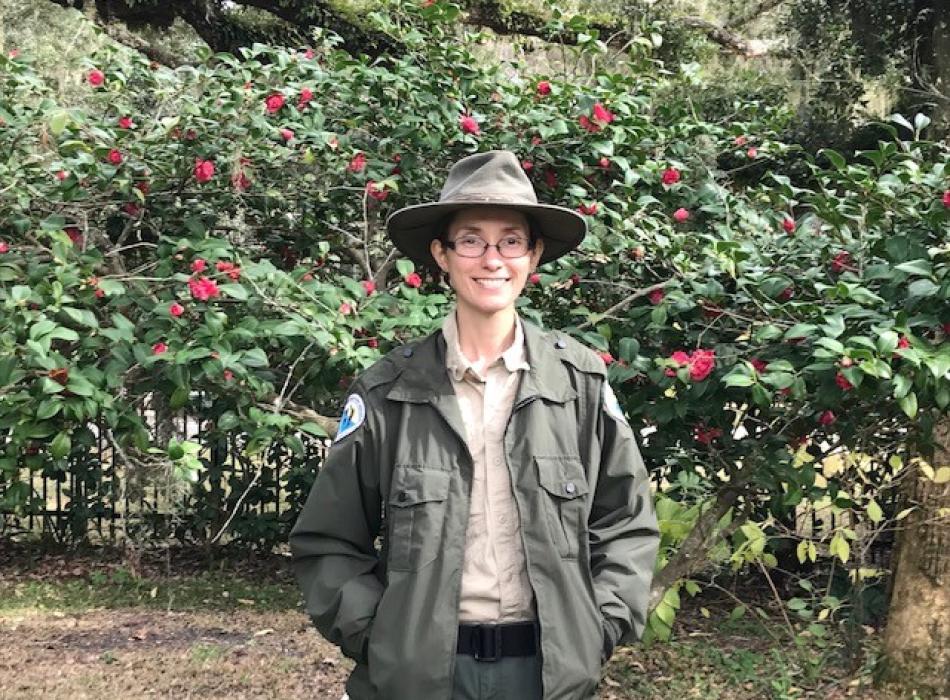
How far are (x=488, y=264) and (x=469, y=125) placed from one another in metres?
1.87

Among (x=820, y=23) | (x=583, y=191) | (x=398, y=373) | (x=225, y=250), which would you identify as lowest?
(x=398, y=373)

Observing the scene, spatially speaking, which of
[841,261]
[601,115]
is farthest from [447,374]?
[601,115]

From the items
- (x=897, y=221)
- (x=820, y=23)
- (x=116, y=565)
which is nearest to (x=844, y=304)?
(x=897, y=221)

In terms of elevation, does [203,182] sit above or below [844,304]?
above

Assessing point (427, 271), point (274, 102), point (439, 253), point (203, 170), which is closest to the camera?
point (439, 253)

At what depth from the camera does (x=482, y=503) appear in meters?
1.76

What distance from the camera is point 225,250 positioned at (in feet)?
10.4

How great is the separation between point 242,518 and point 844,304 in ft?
15.2

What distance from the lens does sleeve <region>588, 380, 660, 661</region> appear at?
5.98ft

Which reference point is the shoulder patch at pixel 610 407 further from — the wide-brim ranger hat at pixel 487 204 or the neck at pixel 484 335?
the wide-brim ranger hat at pixel 487 204

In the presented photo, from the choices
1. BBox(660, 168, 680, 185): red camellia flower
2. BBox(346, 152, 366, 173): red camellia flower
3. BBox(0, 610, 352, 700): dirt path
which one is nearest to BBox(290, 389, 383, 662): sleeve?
BBox(346, 152, 366, 173): red camellia flower

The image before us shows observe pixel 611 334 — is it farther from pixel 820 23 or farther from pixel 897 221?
pixel 820 23

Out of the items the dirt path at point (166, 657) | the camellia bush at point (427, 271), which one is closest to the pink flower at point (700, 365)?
the camellia bush at point (427, 271)

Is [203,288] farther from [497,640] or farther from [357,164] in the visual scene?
[497,640]
